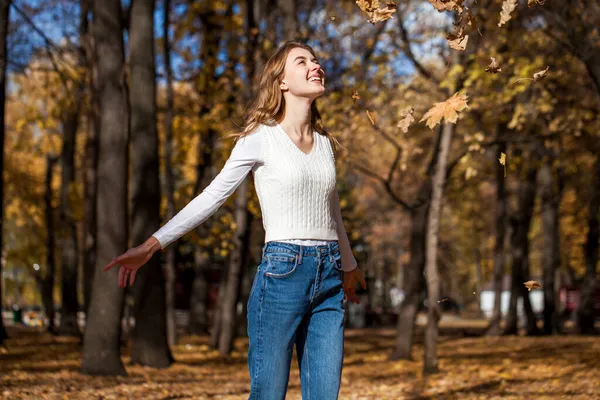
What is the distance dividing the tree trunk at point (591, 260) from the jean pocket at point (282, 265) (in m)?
23.1

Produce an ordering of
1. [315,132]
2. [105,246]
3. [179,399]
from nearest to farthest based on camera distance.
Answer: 1. [315,132]
2. [179,399]
3. [105,246]

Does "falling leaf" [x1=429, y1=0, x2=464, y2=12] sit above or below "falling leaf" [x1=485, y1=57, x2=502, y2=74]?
above

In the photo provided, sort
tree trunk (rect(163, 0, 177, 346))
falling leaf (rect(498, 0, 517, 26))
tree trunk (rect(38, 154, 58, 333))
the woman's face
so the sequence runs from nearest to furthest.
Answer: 1. the woman's face
2. falling leaf (rect(498, 0, 517, 26))
3. tree trunk (rect(163, 0, 177, 346))
4. tree trunk (rect(38, 154, 58, 333))

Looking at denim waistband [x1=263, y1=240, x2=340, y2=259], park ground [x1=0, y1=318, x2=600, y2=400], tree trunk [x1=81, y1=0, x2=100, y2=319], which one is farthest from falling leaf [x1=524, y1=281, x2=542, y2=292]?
tree trunk [x1=81, y1=0, x2=100, y2=319]

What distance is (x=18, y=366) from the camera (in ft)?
43.2

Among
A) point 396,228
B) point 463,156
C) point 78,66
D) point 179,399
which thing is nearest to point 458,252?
point 396,228

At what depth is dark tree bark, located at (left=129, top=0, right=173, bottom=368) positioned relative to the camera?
43.0 feet

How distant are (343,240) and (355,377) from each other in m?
8.51

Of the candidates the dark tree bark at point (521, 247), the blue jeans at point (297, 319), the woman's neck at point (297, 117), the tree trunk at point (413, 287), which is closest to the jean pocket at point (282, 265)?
the blue jeans at point (297, 319)

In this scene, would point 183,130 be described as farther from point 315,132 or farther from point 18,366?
point 315,132

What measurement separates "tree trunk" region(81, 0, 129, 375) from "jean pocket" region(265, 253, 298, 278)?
7834 millimetres

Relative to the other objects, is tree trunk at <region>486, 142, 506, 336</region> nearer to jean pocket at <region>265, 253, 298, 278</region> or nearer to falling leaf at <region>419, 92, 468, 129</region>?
falling leaf at <region>419, 92, 468, 129</region>

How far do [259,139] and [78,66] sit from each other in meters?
19.9

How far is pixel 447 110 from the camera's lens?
493 centimetres
